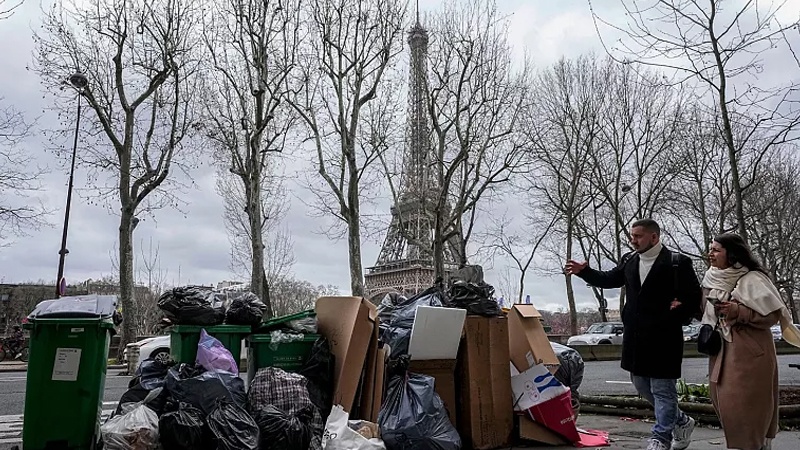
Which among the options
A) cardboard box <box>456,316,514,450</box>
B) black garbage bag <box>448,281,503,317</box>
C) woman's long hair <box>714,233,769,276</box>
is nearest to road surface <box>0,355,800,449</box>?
cardboard box <box>456,316,514,450</box>

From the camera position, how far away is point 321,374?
5270 mm

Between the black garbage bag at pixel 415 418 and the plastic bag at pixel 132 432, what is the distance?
1693mm

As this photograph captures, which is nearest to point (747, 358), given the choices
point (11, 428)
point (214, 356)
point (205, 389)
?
point (205, 389)

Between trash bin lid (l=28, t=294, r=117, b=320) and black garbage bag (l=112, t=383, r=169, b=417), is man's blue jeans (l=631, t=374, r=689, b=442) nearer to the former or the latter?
black garbage bag (l=112, t=383, r=169, b=417)

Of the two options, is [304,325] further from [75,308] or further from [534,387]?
[534,387]

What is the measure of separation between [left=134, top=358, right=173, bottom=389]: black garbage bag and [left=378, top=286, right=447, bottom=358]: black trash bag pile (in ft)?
6.08

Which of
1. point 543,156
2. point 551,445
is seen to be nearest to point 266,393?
point 551,445

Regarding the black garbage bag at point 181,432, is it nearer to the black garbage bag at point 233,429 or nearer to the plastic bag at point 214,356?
the black garbage bag at point 233,429

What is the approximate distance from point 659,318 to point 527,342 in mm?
1478

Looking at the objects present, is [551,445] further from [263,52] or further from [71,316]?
[263,52]

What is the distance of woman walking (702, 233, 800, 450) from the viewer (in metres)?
4.14

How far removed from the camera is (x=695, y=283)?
15.6 feet

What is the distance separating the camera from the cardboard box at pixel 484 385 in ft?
18.2

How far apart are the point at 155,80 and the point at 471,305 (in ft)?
52.4
